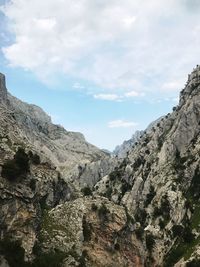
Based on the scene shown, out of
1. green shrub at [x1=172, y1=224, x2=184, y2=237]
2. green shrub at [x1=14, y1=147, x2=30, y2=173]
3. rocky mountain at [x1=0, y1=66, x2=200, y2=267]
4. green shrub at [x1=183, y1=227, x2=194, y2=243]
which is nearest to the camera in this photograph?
rocky mountain at [x1=0, y1=66, x2=200, y2=267]

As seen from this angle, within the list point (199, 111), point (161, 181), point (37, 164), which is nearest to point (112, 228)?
point (37, 164)

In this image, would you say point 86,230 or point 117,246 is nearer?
point 86,230

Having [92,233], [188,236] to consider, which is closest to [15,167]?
[92,233]

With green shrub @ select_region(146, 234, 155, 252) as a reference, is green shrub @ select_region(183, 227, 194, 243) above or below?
above

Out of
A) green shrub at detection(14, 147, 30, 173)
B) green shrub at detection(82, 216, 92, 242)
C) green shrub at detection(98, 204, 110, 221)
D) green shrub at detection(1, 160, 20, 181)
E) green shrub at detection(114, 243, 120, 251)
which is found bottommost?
green shrub at detection(114, 243, 120, 251)

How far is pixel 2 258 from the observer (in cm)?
5938

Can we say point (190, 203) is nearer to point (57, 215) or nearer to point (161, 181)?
point (161, 181)

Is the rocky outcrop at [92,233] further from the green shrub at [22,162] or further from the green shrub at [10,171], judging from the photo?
the green shrub at [10,171]

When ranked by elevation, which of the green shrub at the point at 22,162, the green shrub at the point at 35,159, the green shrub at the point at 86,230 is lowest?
the green shrub at the point at 86,230

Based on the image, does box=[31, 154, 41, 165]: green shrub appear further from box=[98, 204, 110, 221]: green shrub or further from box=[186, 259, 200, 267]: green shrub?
box=[186, 259, 200, 267]: green shrub

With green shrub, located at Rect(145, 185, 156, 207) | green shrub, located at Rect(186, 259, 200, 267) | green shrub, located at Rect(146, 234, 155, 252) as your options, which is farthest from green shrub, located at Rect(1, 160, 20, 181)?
green shrub, located at Rect(145, 185, 156, 207)

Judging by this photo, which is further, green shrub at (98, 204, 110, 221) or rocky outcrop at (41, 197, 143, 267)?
green shrub at (98, 204, 110, 221)

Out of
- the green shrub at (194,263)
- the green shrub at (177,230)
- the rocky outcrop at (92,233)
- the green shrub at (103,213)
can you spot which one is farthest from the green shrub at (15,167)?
the green shrub at (177,230)

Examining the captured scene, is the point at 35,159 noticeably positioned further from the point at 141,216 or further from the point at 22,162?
the point at 141,216
